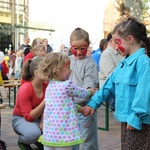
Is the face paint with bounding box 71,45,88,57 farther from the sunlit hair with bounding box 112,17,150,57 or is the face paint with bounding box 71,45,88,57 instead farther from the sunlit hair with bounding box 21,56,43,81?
the sunlit hair with bounding box 21,56,43,81

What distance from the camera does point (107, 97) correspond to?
2.92 meters

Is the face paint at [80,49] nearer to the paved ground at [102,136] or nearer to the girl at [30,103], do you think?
the girl at [30,103]

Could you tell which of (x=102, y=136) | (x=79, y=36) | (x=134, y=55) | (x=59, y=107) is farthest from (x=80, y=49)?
(x=102, y=136)

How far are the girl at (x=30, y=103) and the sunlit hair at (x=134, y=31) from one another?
5.53 feet

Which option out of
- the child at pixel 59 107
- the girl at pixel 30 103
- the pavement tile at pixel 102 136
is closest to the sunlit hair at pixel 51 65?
the child at pixel 59 107

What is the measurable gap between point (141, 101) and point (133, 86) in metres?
0.16

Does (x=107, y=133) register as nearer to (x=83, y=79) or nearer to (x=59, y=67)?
(x=83, y=79)

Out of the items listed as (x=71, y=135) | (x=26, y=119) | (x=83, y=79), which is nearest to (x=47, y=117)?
(x=71, y=135)

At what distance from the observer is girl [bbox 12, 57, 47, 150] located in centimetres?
409

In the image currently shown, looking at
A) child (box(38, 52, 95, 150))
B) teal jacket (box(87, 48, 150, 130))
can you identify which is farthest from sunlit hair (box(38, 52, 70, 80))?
teal jacket (box(87, 48, 150, 130))

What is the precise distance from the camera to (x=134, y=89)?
8.28 feet

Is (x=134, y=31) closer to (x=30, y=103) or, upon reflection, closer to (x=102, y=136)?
(x=30, y=103)

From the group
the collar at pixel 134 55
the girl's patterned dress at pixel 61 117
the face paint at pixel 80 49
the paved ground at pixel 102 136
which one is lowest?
the paved ground at pixel 102 136

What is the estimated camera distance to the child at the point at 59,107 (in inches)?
110
